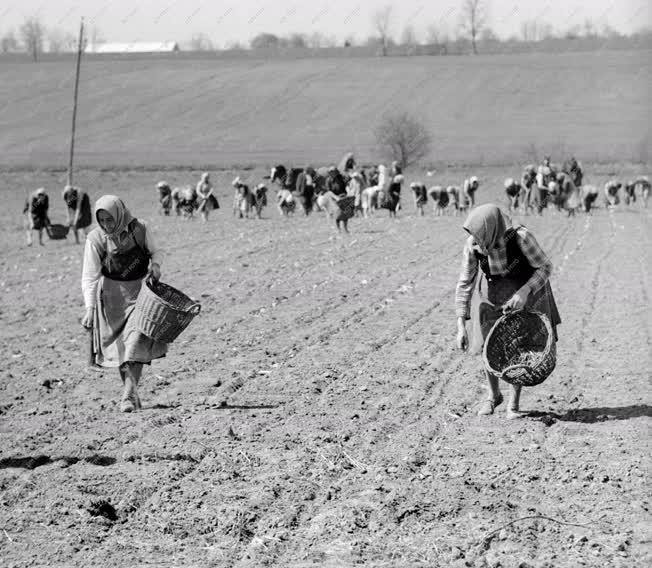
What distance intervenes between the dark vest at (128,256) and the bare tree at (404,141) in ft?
167

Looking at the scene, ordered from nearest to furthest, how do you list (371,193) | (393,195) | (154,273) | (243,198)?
(154,273)
(393,195)
(371,193)
(243,198)

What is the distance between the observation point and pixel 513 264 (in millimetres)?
7469

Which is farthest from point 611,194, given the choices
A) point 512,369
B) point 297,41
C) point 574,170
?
point 297,41

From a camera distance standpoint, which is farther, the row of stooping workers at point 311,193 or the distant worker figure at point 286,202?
the distant worker figure at point 286,202

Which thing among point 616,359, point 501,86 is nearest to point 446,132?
point 501,86

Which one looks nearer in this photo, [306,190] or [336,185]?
[336,185]

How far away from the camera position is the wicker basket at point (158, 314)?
7.81 metres

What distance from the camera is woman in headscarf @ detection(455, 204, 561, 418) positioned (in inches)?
284

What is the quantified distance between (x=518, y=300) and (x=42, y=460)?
3.14 metres

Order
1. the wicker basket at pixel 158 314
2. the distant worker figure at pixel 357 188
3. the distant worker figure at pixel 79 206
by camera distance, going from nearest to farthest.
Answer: the wicker basket at pixel 158 314, the distant worker figure at pixel 79 206, the distant worker figure at pixel 357 188

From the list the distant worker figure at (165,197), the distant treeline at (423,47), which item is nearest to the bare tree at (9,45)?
the distant treeline at (423,47)

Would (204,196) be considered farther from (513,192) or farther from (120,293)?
(120,293)

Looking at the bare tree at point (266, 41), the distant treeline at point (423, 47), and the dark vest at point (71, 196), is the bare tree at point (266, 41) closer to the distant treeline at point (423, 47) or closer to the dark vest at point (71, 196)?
the distant treeline at point (423, 47)

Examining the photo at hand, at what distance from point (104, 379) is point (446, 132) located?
6042 cm
